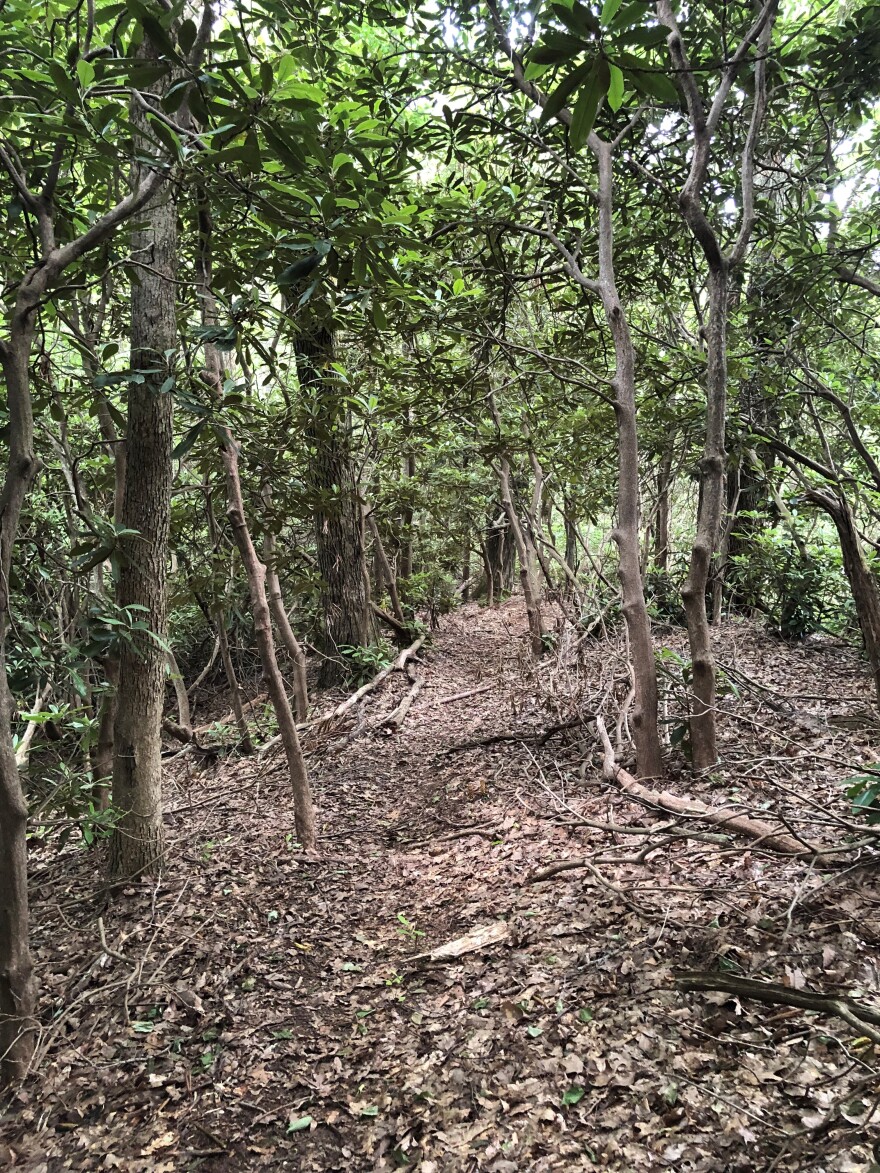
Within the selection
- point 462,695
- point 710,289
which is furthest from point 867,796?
point 462,695

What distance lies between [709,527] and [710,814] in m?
1.80

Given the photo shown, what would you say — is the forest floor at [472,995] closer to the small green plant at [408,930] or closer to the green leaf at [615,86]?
the small green plant at [408,930]

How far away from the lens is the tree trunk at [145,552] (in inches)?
142

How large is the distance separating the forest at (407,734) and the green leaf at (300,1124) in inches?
0.5

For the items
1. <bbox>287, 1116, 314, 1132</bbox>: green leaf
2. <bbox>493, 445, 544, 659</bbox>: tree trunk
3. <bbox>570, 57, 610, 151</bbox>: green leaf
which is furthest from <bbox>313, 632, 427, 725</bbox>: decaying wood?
<bbox>570, 57, 610, 151</bbox>: green leaf

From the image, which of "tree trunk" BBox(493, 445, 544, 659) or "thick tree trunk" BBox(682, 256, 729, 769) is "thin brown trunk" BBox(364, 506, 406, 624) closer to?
"tree trunk" BBox(493, 445, 544, 659)

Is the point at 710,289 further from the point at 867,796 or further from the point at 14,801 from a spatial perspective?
the point at 14,801

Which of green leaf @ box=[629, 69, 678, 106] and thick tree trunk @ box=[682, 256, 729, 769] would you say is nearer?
green leaf @ box=[629, 69, 678, 106]

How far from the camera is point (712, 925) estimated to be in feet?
9.58

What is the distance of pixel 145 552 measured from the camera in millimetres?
3635

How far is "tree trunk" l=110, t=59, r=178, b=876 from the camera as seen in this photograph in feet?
11.8

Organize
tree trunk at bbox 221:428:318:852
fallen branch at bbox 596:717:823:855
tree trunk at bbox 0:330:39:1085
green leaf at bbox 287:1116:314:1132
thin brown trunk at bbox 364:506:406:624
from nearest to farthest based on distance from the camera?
1. tree trunk at bbox 0:330:39:1085
2. green leaf at bbox 287:1116:314:1132
3. fallen branch at bbox 596:717:823:855
4. tree trunk at bbox 221:428:318:852
5. thin brown trunk at bbox 364:506:406:624

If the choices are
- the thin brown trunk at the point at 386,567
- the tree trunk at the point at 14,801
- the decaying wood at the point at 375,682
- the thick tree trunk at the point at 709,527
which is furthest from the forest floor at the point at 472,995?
the thin brown trunk at the point at 386,567

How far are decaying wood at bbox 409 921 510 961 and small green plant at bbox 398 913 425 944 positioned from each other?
0.18 m
